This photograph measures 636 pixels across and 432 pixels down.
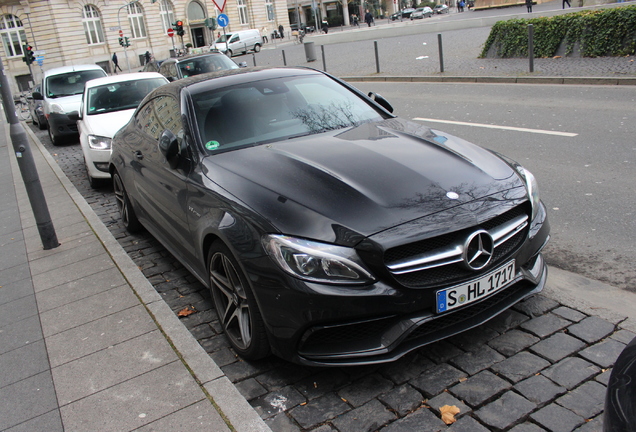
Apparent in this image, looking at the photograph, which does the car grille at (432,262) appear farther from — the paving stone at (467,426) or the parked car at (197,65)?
the parked car at (197,65)

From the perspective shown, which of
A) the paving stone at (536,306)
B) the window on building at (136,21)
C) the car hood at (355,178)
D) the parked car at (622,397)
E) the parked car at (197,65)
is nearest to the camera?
the parked car at (622,397)

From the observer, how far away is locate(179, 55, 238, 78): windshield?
16984 millimetres

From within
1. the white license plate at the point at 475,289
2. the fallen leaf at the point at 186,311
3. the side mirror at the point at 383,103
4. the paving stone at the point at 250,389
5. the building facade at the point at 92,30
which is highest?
the building facade at the point at 92,30

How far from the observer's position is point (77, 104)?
14.4 metres

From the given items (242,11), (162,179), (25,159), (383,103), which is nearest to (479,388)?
(162,179)

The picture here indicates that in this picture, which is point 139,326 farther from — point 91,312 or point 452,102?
point 452,102

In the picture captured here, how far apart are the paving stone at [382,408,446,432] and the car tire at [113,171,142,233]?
13.7ft

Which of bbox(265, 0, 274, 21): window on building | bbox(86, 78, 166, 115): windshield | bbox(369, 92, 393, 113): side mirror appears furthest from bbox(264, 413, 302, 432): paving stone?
bbox(265, 0, 274, 21): window on building

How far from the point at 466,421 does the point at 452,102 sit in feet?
32.7

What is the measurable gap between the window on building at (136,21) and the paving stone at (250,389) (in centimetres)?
6731

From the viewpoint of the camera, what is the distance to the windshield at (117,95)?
10273 mm

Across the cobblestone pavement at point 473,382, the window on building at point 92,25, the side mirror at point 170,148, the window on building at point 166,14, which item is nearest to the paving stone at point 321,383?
the cobblestone pavement at point 473,382

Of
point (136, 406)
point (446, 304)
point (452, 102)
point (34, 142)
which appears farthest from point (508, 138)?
point (34, 142)

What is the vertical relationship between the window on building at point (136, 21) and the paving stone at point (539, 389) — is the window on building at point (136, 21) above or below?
above
